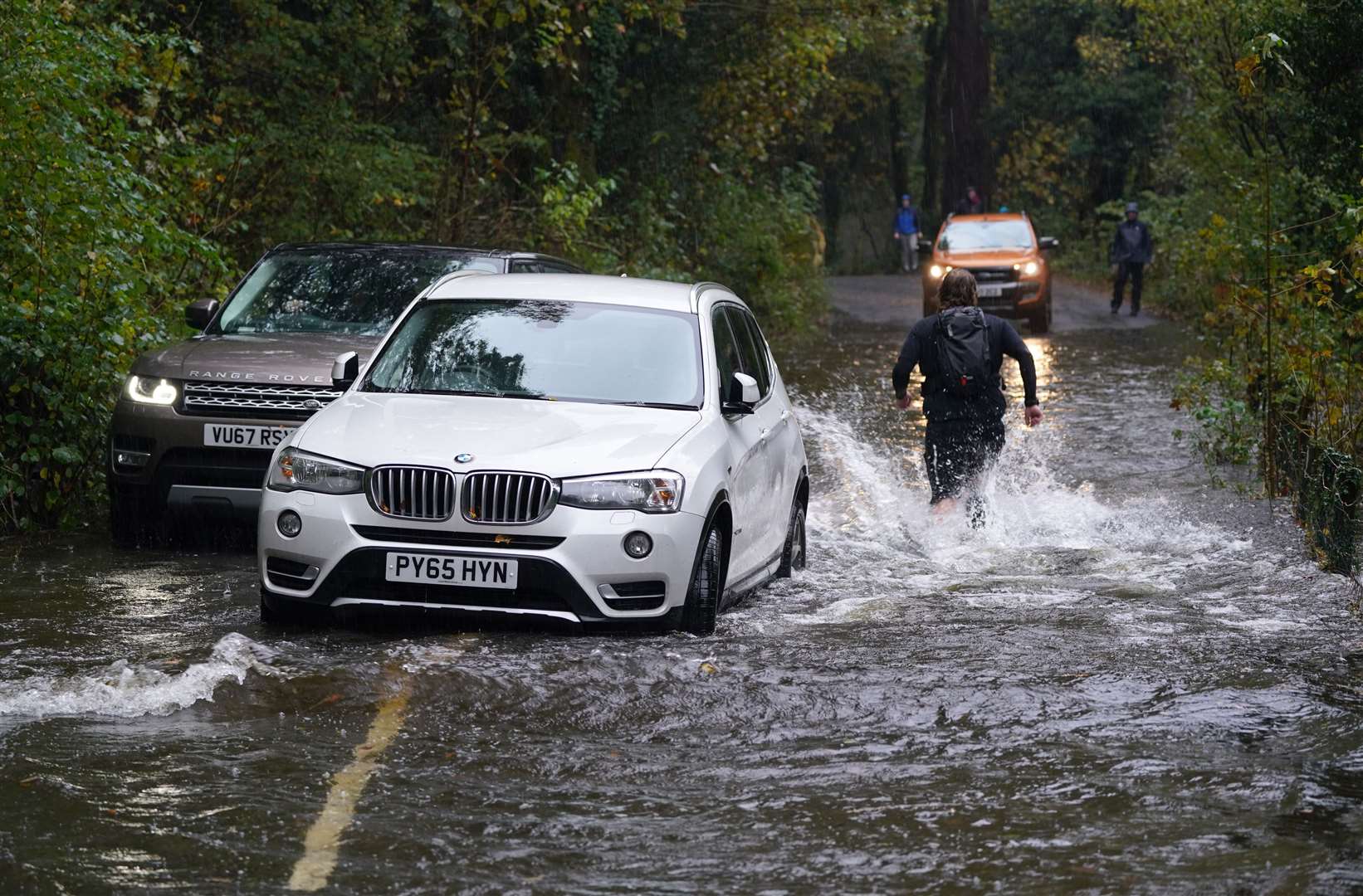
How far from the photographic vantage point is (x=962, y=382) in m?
11.0

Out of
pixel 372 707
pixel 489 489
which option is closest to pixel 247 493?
pixel 489 489

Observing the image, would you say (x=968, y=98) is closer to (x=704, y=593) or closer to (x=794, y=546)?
(x=794, y=546)

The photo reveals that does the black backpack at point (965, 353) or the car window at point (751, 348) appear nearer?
the car window at point (751, 348)

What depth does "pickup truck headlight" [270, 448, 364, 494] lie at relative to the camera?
7.59 metres

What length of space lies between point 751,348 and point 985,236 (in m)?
21.4

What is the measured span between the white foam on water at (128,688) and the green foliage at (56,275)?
3.97 m

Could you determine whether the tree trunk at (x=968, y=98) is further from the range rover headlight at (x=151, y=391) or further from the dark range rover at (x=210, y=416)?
the range rover headlight at (x=151, y=391)

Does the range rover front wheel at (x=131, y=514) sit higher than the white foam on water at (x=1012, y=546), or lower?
higher

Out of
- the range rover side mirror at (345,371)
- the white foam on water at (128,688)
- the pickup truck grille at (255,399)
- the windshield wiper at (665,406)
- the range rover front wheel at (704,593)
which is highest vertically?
the range rover side mirror at (345,371)

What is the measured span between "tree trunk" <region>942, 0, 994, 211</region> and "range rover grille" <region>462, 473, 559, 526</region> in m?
40.3

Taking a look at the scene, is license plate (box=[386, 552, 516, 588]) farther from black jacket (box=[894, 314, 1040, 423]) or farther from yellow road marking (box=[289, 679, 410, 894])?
black jacket (box=[894, 314, 1040, 423])

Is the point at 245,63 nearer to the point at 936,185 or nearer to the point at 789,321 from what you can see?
the point at 789,321

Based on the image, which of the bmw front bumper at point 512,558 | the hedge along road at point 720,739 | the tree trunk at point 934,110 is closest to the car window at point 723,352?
the hedge along road at point 720,739

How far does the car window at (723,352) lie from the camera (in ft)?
28.8
